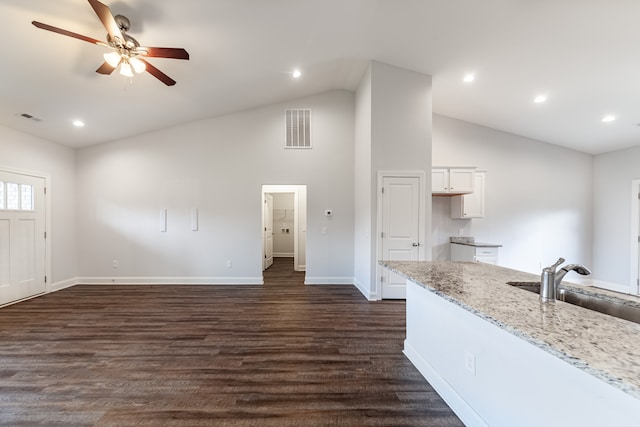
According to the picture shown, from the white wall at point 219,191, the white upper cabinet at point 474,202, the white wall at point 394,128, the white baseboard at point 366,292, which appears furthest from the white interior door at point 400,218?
the white upper cabinet at point 474,202

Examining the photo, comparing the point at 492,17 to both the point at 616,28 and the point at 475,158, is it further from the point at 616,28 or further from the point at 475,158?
the point at 475,158

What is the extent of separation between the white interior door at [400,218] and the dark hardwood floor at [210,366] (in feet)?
2.85

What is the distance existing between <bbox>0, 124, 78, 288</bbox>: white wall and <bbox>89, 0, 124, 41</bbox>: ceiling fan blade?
3557 millimetres

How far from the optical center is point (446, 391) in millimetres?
2137

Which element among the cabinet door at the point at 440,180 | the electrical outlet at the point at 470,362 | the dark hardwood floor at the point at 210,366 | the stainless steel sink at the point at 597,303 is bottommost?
the dark hardwood floor at the point at 210,366

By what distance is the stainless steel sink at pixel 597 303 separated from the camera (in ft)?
4.83

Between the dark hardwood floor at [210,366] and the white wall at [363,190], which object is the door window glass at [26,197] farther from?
the white wall at [363,190]

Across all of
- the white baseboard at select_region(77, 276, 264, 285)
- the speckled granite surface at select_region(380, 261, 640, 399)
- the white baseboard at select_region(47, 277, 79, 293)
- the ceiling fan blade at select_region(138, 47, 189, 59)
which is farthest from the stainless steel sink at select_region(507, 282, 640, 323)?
the white baseboard at select_region(47, 277, 79, 293)

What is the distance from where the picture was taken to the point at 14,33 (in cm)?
280

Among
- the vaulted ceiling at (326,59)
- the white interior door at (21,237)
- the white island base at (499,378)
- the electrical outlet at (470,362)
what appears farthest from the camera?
the white interior door at (21,237)

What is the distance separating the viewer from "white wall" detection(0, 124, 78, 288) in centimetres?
464

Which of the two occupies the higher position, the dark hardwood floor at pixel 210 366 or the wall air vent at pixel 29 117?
the wall air vent at pixel 29 117

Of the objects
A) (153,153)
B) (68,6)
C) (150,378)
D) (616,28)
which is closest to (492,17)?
(616,28)

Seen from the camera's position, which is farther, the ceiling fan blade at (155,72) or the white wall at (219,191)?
the white wall at (219,191)
